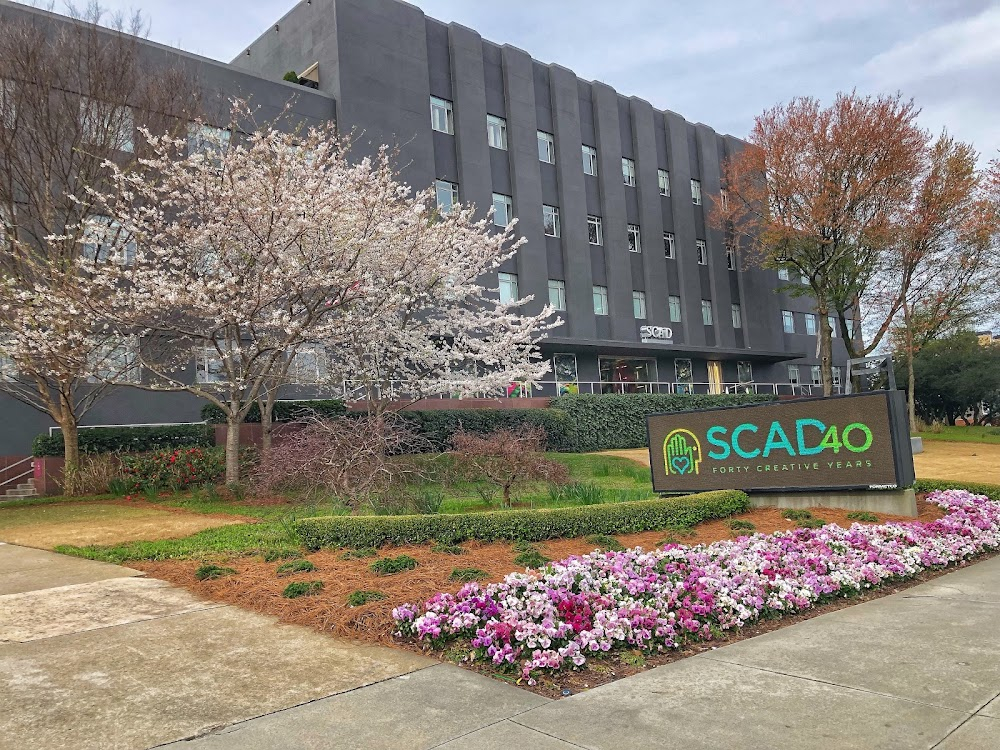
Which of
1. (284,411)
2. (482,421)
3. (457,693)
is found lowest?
(457,693)

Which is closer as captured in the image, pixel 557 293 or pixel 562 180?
pixel 557 293

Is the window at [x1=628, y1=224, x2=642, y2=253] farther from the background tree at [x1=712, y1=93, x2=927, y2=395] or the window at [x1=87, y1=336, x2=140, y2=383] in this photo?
the window at [x1=87, y1=336, x2=140, y2=383]

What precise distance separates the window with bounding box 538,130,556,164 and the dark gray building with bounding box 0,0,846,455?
0.07m

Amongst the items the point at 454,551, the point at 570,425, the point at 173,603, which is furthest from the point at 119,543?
the point at 570,425

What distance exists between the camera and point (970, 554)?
8.63m

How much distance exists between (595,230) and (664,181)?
22.1 feet

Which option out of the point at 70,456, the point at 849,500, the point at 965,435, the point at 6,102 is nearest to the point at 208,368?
the point at 70,456

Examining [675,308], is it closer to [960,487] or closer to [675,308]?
[675,308]

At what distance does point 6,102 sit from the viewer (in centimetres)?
1630

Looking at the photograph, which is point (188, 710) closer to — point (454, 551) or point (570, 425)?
point (454, 551)

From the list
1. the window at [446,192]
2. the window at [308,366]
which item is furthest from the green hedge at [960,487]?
the window at [446,192]

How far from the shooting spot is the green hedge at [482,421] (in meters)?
21.8

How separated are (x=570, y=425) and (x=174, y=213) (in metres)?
14.0

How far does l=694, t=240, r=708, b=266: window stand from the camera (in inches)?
1625
